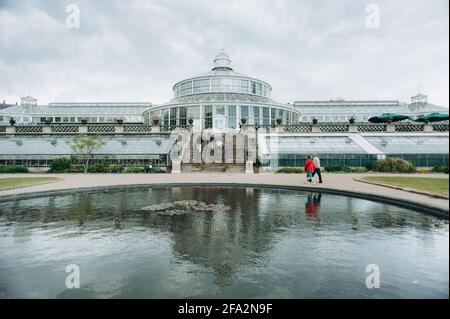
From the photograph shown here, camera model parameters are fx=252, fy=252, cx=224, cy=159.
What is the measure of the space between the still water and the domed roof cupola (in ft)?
164

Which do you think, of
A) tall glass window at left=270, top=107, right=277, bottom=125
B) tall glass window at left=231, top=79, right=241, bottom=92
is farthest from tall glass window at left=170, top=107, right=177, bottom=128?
tall glass window at left=270, top=107, right=277, bottom=125

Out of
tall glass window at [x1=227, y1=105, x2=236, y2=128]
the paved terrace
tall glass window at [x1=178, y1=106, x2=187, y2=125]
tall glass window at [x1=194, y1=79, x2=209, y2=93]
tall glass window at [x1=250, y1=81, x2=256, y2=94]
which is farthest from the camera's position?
tall glass window at [x1=250, y1=81, x2=256, y2=94]

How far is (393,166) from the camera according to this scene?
88.5ft

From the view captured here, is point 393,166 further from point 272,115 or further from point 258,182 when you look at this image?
point 272,115

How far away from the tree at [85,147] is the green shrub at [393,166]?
32353mm

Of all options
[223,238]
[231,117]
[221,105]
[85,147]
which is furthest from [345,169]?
[85,147]

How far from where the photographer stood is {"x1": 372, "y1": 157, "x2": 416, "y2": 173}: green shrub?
26.6 meters

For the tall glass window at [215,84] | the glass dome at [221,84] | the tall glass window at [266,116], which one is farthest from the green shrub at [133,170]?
the tall glass window at [215,84]

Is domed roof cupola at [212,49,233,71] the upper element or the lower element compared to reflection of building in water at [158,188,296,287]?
upper

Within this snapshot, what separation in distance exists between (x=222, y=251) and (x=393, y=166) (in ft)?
91.1

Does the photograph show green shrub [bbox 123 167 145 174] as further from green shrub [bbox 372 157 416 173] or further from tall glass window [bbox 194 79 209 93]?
green shrub [bbox 372 157 416 173]

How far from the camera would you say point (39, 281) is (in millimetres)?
4488
